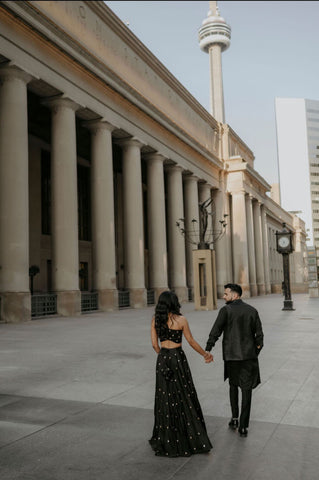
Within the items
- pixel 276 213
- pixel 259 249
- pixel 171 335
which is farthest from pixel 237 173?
pixel 171 335

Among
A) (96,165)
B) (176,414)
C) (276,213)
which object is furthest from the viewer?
(276,213)

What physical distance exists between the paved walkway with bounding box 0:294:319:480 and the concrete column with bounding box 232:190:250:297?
1596 inches

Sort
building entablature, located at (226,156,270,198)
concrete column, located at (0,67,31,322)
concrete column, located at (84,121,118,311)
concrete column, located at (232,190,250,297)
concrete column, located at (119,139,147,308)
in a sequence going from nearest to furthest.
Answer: concrete column, located at (0,67,31,322) < concrete column, located at (84,121,118,311) < concrete column, located at (119,139,147,308) < building entablature, located at (226,156,270,198) < concrete column, located at (232,190,250,297)

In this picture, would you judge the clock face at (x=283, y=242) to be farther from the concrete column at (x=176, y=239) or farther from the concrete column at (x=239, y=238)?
the concrete column at (x=239, y=238)

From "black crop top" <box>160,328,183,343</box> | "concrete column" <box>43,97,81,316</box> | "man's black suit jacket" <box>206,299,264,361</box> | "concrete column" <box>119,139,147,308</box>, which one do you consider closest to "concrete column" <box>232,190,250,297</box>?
"concrete column" <box>119,139,147,308</box>

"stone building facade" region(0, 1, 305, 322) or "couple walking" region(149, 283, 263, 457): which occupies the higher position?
"stone building facade" region(0, 1, 305, 322)

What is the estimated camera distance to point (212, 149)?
49156mm

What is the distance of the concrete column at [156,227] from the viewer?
3481 centimetres

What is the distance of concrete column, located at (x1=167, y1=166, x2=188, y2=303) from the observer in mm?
38344

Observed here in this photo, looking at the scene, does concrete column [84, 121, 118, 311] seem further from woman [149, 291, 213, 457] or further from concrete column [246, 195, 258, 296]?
concrete column [246, 195, 258, 296]

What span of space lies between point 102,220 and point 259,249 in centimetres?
3724

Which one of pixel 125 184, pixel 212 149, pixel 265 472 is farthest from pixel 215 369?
pixel 212 149

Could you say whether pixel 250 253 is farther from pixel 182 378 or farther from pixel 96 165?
pixel 182 378

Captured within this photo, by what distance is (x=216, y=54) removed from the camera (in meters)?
95.6
